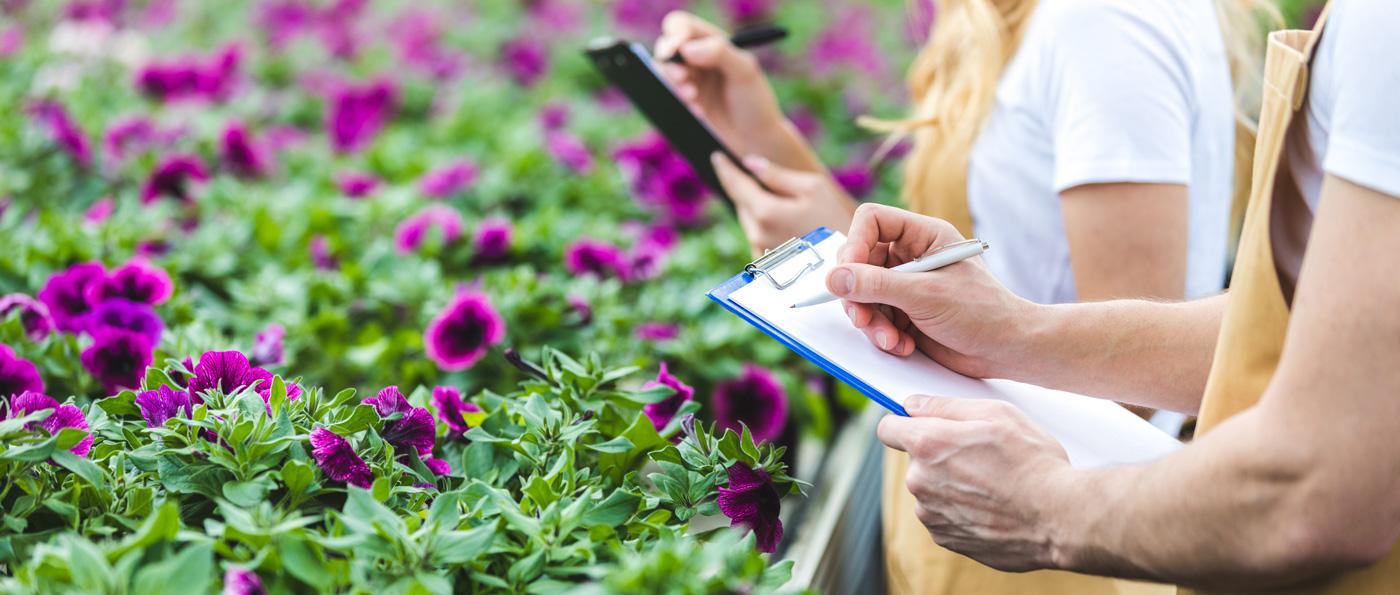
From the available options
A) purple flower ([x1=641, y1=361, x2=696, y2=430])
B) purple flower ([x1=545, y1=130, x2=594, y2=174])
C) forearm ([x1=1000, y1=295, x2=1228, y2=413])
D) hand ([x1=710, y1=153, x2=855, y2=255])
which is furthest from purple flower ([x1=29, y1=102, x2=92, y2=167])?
forearm ([x1=1000, y1=295, x2=1228, y2=413])

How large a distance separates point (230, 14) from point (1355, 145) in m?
4.17

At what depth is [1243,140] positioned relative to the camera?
152 centimetres

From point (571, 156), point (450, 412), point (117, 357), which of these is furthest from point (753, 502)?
point (571, 156)

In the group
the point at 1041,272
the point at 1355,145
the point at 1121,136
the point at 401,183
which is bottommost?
the point at 401,183

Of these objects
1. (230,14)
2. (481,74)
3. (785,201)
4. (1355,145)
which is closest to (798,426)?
(785,201)

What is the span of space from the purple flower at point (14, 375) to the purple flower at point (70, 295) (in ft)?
0.76

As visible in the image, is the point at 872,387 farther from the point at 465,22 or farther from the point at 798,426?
the point at 465,22

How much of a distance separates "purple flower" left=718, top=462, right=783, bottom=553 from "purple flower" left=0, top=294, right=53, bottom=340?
0.98 metres

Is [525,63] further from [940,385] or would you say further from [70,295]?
[940,385]

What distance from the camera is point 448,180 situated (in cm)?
237

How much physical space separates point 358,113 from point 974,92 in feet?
6.51

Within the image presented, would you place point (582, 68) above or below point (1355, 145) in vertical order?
below

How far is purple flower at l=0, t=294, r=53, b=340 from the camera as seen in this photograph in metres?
1.39

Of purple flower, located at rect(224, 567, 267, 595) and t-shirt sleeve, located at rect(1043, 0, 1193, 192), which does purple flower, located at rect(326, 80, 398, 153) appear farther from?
purple flower, located at rect(224, 567, 267, 595)
